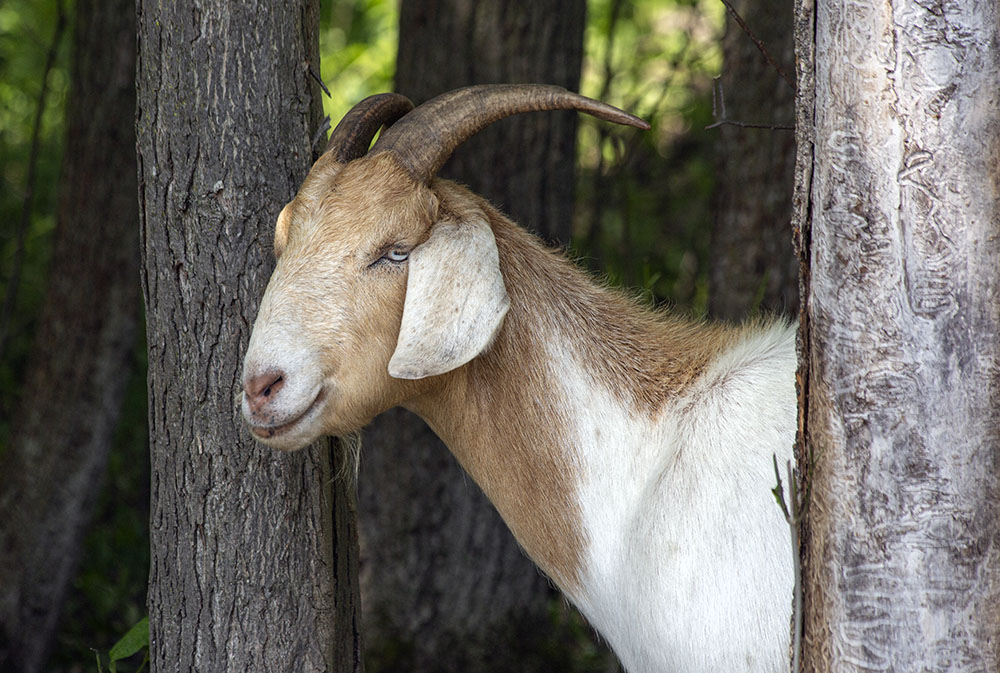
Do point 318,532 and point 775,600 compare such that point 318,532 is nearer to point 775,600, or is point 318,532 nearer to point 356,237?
point 356,237

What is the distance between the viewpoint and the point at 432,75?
15.6ft

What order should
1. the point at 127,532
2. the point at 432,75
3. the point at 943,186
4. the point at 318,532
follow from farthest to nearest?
the point at 127,532
the point at 432,75
the point at 318,532
the point at 943,186

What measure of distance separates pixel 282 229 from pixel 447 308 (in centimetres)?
59

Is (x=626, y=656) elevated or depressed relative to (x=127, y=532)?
elevated

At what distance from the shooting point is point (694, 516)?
2715 millimetres

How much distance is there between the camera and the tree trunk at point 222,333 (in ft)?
9.97

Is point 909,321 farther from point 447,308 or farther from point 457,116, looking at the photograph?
point 457,116

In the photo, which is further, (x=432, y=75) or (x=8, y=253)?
(x=8, y=253)

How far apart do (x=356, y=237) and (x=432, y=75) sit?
7.21 ft

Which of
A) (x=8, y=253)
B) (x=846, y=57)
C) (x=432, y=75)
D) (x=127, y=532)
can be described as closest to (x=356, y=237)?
(x=846, y=57)

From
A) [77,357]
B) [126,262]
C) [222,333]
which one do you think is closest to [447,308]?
[222,333]

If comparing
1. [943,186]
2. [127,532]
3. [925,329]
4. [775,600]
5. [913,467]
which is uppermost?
[943,186]

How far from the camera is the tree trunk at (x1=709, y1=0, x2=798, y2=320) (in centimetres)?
465

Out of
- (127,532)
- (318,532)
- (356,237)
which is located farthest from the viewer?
(127,532)
